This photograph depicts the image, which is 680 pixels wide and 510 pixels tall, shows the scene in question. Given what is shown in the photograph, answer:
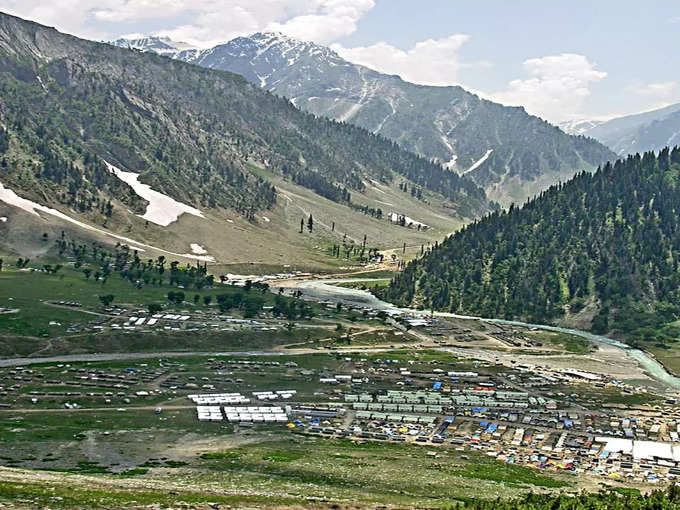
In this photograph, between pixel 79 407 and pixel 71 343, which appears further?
pixel 71 343

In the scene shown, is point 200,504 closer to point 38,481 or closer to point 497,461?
point 38,481

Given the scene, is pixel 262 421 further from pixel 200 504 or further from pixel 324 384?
pixel 200 504

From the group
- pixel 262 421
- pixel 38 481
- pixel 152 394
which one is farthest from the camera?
pixel 152 394

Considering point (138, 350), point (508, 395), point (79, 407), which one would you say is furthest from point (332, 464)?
point (138, 350)

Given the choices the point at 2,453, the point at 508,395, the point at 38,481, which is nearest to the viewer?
the point at 38,481

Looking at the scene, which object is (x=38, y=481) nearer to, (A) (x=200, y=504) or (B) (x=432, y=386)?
(A) (x=200, y=504)

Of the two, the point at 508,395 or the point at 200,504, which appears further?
the point at 508,395

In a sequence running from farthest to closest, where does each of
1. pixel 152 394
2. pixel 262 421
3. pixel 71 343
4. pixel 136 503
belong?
pixel 71 343 < pixel 152 394 < pixel 262 421 < pixel 136 503

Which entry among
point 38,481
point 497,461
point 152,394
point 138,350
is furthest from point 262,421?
point 138,350

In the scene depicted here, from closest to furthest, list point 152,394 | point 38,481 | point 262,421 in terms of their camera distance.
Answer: point 38,481 → point 262,421 → point 152,394
